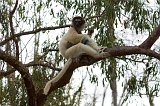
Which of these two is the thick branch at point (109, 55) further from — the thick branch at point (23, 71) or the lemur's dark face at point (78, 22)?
the lemur's dark face at point (78, 22)

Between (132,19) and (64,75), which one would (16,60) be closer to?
(64,75)

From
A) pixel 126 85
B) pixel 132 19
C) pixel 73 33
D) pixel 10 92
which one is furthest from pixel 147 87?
pixel 10 92

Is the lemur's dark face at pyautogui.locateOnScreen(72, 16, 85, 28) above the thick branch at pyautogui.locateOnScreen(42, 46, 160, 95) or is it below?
above

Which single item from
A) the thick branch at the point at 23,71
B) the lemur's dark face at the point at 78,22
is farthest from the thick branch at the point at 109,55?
the lemur's dark face at the point at 78,22

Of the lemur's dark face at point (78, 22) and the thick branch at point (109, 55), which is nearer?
the thick branch at point (109, 55)

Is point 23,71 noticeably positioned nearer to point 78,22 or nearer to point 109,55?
point 109,55

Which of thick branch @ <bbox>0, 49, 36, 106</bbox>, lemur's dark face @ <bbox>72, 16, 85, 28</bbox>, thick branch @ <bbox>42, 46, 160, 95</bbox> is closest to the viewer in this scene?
thick branch @ <bbox>42, 46, 160, 95</bbox>

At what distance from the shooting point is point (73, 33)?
17.1ft

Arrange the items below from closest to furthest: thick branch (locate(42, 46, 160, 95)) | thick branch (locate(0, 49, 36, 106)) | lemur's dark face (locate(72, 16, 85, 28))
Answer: thick branch (locate(42, 46, 160, 95))
thick branch (locate(0, 49, 36, 106))
lemur's dark face (locate(72, 16, 85, 28))

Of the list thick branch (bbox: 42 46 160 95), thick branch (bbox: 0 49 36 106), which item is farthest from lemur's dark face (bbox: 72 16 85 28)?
thick branch (bbox: 0 49 36 106)

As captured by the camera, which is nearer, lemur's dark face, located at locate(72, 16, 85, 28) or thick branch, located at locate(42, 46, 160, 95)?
thick branch, located at locate(42, 46, 160, 95)

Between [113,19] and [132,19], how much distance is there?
1.86 feet

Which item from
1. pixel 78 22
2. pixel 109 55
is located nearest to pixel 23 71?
pixel 109 55

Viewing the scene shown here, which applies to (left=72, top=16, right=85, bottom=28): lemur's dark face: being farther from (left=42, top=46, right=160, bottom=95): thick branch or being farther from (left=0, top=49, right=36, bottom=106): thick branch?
(left=0, top=49, right=36, bottom=106): thick branch
